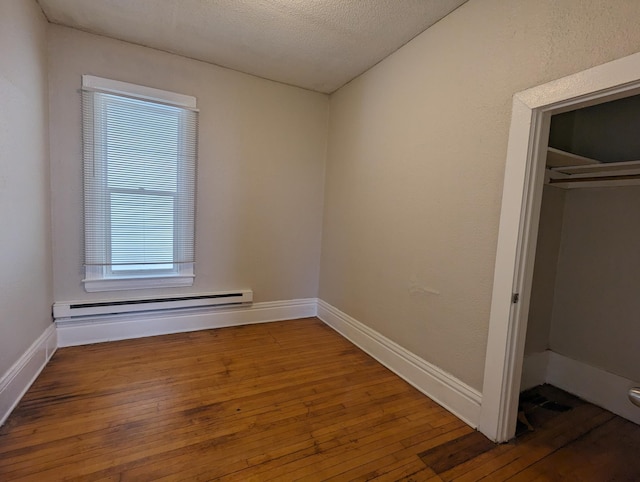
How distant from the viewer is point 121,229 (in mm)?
2816

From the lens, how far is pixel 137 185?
283 centimetres

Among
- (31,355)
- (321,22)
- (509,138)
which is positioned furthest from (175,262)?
(509,138)

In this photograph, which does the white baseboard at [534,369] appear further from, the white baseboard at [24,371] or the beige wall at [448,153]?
the white baseboard at [24,371]

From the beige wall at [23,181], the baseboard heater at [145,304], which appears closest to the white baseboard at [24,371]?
the beige wall at [23,181]

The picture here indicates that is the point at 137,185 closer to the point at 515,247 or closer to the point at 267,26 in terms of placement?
the point at 267,26

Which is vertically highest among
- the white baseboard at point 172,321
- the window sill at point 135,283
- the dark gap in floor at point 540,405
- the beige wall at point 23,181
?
the beige wall at point 23,181

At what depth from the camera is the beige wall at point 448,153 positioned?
155 centimetres

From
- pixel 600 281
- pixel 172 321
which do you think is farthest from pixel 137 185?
pixel 600 281

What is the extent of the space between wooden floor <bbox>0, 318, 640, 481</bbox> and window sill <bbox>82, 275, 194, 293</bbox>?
22.8 inches

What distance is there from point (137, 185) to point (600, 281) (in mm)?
3895

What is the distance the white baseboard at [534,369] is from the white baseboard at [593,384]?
0.04m

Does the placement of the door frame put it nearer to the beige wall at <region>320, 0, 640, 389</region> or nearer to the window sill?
the beige wall at <region>320, 0, 640, 389</region>

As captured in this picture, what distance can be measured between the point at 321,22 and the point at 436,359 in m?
2.62

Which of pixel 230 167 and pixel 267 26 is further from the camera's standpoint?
pixel 230 167
